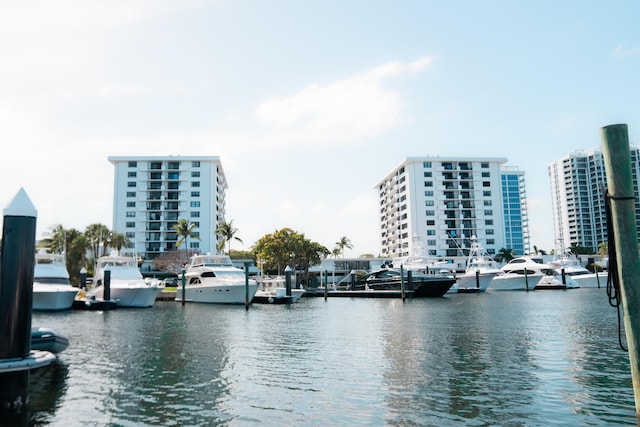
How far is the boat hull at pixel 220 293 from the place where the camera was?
45.4m

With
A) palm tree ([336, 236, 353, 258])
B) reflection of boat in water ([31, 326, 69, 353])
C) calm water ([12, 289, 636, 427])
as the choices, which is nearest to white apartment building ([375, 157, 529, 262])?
palm tree ([336, 236, 353, 258])

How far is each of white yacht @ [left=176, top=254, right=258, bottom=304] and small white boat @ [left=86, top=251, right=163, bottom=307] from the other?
489 centimetres

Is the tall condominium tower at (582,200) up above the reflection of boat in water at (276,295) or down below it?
above

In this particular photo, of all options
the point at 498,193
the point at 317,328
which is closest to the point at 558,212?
the point at 498,193

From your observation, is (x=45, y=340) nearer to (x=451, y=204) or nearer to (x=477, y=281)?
(x=477, y=281)

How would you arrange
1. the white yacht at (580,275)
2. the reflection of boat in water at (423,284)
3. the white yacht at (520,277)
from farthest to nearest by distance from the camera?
the white yacht at (580,275) → the white yacht at (520,277) → the reflection of boat in water at (423,284)

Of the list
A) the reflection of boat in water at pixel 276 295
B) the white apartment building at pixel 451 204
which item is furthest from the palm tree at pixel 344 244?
the reflection of boat in water at pixel 276 295

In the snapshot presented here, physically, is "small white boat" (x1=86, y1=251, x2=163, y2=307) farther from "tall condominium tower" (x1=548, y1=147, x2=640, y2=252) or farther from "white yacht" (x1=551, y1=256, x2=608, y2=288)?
"tall condominium tower" (x1=548, y1=147, x2=640, y2=252)

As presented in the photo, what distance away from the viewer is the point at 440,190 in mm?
119875

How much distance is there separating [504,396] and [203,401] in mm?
7412

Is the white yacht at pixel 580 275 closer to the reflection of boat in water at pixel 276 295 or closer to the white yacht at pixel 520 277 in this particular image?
the white yacht at pixel 520 277

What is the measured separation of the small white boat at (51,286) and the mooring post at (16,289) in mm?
30159

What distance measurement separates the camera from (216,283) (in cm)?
4666

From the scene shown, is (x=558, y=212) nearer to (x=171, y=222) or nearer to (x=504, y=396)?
(x=171, y=222)
